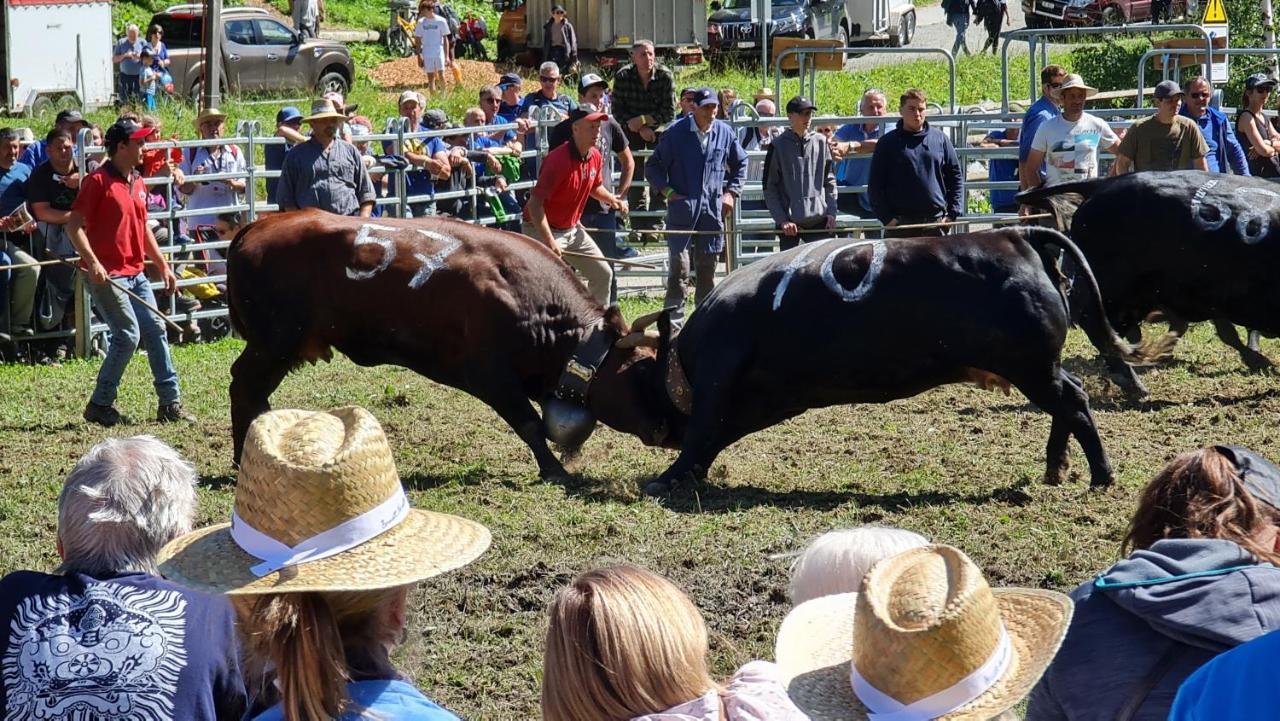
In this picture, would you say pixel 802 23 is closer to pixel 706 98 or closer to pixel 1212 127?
pixel 1212 127

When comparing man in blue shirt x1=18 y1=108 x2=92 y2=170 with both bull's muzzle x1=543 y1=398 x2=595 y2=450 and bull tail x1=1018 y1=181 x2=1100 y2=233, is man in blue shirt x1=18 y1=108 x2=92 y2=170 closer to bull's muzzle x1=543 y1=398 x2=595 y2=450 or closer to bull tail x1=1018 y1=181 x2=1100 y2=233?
bull's muzzle x1=543 y1=398 x2=595 y2=450

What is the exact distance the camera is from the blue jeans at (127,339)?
382 inches

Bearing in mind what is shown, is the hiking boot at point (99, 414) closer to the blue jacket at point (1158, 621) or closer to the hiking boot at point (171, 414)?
the hiking boot at point (171, 414)

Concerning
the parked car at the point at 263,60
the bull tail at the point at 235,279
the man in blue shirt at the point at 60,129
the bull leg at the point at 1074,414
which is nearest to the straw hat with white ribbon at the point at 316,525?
the bull leg at the point at 1074,414

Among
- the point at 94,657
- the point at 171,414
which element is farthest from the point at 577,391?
the point at 94,657

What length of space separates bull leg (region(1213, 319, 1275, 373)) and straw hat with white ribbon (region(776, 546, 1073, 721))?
28.6ft

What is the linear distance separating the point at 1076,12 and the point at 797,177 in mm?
20166

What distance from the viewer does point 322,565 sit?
274 centimetres

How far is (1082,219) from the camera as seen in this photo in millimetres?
9898

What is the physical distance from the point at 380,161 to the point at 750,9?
1810 centimetres

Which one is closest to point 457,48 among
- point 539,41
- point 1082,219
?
point 539,41

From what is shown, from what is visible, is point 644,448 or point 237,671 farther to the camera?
point 644,448

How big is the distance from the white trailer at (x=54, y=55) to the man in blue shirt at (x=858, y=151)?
536 inches

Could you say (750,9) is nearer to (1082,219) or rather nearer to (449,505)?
(1082,219)
